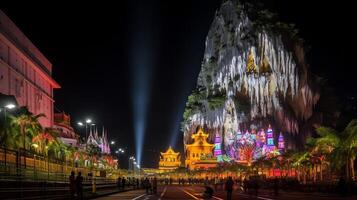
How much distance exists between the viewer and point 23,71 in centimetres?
7619

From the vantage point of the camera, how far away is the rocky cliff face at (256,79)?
123750mm

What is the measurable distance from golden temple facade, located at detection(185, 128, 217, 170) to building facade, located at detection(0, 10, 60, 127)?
7717 cm

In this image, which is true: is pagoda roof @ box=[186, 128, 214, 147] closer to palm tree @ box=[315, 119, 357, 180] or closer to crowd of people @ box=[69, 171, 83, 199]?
palm tree @ box=[315, 119, 357, 180]

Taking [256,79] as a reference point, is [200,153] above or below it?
below

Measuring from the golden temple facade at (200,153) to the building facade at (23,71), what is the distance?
77.2 m

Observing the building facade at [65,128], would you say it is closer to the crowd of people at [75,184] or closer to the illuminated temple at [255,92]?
the illuminated temple at [255,92]

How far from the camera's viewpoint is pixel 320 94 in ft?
438

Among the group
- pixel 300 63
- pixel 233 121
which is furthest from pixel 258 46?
pixel 233 121

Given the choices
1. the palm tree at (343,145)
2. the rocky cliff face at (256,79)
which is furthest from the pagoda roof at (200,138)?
the palm tree at (343,145)

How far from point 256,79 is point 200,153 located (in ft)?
191

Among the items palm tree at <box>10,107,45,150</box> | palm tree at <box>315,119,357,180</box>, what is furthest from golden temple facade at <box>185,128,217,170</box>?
palm tree at <box>10,107,45,150</box>

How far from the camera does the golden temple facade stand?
167 metres

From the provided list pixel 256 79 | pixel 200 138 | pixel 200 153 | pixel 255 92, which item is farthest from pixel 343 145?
pixel 200 153

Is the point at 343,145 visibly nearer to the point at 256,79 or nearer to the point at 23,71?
the point at 23,71
